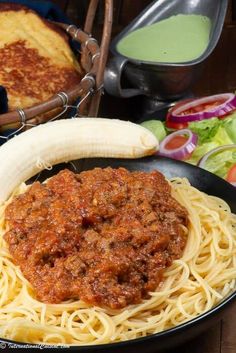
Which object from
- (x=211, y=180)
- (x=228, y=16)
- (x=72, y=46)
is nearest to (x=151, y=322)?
(x=211, y=180)

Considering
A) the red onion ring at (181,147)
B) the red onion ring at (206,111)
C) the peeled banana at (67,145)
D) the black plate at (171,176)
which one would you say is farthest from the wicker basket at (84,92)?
the red onion ring at (206,111)

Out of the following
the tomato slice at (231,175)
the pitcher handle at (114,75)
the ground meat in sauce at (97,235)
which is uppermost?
the ground meat in sauce at (97,235)

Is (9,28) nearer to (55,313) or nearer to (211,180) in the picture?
(211,180)

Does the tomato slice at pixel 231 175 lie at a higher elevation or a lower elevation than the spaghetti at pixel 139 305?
lower

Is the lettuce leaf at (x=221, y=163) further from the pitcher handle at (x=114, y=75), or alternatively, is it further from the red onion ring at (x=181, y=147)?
the pitcher handle at (x=114, y=75)

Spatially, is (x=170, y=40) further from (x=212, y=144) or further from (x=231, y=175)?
(x=231, y=175)

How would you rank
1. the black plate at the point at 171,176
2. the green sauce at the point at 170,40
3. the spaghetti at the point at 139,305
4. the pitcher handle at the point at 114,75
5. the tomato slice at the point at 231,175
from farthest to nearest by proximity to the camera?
the green sauce at the point at 170,40 → the pitcher handle at the point at 114,75 → the tomato slice at the point at 231,175 → the spaghetti at the point at 139,305 → the black plate at the point at 171,176

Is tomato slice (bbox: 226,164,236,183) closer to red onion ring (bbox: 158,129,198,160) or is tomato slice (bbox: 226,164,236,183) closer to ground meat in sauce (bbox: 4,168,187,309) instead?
red onion ring (bbox: 158,129,198,160)
